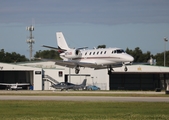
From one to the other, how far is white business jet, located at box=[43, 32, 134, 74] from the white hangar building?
63.3 feet

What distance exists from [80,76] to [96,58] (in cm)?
3119

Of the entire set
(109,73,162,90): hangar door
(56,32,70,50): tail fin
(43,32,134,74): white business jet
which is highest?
(56,32,70,50): tail fin

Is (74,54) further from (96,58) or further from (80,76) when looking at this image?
(80,76)

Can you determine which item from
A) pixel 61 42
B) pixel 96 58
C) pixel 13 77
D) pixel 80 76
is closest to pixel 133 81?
pixel 80 76

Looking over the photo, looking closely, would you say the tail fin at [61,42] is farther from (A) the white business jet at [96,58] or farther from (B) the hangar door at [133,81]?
(B) the hangar door at [133,81]

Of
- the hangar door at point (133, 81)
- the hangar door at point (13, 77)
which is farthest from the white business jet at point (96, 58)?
the hangar door at point (133, 81)

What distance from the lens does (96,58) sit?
65438 millimetres

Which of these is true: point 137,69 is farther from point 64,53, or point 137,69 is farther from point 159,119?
point 159,119

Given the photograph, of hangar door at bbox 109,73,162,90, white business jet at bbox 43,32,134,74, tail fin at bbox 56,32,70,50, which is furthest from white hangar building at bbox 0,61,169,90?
white business jet at bbox 43,32,134,74

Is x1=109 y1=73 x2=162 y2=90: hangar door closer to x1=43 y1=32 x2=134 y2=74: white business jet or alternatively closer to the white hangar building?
the white hangar building

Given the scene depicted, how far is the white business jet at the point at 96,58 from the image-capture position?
204 ft

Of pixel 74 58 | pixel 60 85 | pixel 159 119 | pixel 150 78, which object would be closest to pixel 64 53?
pixel 74 58

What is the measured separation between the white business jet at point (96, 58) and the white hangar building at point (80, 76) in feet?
63.3

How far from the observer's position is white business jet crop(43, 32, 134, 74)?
204ft
